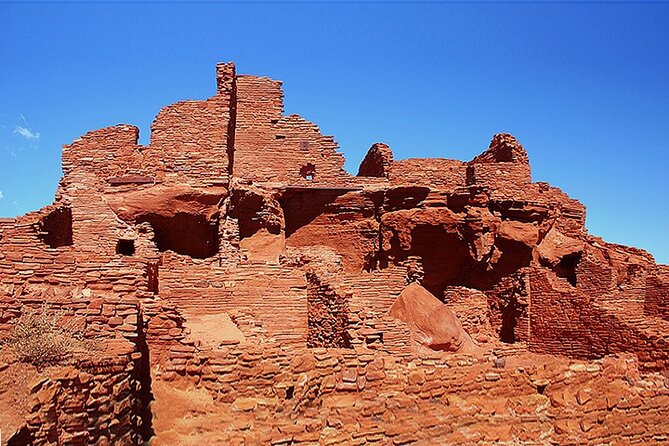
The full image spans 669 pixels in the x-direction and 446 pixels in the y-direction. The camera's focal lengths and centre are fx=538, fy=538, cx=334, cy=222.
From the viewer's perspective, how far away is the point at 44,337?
5.43m

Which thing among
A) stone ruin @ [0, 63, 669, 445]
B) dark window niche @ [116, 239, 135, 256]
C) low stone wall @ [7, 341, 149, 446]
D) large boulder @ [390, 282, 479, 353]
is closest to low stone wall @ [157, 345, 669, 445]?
stone ruin @ [0, 63, 669, 445]

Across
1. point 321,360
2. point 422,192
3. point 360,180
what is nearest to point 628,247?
point 422,192

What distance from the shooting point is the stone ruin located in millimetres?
6172

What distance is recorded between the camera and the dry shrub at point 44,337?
521 centimetres

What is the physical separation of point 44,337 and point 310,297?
6.72 metres

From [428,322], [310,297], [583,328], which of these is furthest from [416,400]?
[583,328]

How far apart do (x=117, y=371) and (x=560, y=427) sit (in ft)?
18.4

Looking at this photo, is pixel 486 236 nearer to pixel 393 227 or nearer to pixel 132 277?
pixel 393 227

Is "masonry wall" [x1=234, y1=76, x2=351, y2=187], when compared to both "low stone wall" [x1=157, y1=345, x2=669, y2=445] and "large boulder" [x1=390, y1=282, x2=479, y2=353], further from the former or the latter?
"low stone wall" [x1=157, y1=345, x2=669, y2=445]

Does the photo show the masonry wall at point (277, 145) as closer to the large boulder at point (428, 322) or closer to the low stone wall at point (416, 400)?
the large boulder at point (428, 322)

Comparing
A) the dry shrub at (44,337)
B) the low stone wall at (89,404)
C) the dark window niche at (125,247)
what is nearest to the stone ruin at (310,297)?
the low stone wall at (89,404)

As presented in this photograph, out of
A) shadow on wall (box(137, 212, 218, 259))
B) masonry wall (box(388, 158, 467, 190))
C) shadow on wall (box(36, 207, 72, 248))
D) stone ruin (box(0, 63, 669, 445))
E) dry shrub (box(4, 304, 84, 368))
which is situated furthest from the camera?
masonry wall (box(388, 158, 467, 190))

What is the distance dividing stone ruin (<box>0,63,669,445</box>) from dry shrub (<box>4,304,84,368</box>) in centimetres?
13

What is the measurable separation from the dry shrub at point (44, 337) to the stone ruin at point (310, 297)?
128 millimetres
